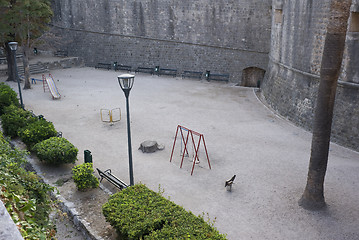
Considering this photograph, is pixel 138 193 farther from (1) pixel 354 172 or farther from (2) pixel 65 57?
(2) pixel 65 57

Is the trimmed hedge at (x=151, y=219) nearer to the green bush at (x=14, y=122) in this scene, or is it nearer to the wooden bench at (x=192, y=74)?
the green bush at (x=14, y=122)

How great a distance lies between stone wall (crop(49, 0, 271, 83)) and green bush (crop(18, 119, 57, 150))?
1420 centimetres

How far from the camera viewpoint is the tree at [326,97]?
7406 mm

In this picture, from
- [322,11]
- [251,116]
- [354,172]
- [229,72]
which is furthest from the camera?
[229,72]

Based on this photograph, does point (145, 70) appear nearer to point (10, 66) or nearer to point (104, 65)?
point (104, 65)

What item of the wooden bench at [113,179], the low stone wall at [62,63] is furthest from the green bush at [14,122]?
the low stone wall at [62,63]

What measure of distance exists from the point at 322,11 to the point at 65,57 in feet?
72.1

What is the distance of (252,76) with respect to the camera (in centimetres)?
2209

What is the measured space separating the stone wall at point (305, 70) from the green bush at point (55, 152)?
930 centimetres

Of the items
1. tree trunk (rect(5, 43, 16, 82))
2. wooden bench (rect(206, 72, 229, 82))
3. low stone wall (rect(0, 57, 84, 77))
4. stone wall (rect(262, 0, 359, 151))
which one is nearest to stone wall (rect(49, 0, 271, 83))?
wooden bench (rect(206, 72, 229, 82))

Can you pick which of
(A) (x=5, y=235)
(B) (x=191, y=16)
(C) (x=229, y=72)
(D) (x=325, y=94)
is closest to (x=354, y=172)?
(D) (x=325, y=94)

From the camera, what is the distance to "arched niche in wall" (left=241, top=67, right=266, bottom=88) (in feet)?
71.1

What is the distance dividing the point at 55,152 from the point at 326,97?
747 cm

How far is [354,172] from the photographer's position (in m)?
10.2
